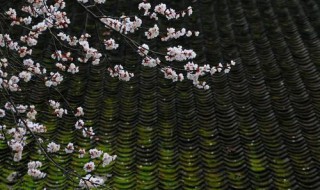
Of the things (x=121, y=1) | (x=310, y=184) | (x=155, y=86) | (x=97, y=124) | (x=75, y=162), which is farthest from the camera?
(x=121, y=1)

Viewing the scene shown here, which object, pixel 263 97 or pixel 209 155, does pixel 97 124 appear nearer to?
pixel 209 155

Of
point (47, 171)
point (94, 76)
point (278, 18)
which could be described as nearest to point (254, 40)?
point (278, 18)

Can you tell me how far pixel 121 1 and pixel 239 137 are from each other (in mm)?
3763

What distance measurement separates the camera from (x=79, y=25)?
927 centimetres

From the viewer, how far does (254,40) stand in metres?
8.66

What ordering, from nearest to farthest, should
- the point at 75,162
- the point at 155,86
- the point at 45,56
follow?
the point at 75,162 → the point at 155,86 → the point at 45,56

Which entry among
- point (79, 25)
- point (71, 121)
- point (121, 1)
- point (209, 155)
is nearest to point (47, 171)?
point (71, 121)

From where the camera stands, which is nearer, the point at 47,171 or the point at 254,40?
the point at 47,171

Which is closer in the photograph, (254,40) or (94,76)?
(94,76)

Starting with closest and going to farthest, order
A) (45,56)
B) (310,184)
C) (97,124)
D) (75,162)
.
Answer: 1. (310,184)
2. (75,162)
3. (97,124)
4. (45,56)

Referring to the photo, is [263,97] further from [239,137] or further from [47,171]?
[47,171]

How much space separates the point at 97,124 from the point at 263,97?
1840mm

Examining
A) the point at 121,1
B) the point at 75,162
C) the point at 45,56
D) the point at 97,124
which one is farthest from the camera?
the point at 121,1

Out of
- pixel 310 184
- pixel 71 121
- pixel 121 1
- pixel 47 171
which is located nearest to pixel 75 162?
pixel 47 171
